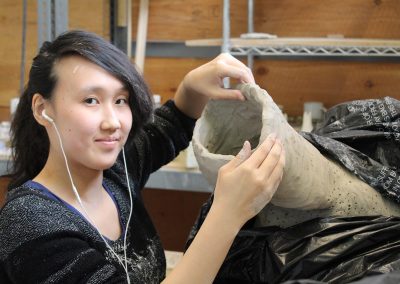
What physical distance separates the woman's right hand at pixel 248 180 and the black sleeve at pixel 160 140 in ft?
1.58

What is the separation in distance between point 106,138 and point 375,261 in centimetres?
49

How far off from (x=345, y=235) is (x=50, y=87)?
1.86 feet

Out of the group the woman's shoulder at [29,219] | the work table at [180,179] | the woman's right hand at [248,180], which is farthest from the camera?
the work table at [180,179]

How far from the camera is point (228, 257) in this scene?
0.94 meters

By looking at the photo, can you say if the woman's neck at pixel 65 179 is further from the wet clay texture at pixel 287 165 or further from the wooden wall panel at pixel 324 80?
the wooden wall panel at pixel 324 80

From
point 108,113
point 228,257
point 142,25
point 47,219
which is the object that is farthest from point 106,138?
point 142,25

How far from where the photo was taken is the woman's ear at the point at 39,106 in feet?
3.04

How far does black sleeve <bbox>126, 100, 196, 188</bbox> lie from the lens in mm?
1200

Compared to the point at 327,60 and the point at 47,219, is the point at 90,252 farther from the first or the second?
the point at 327,60

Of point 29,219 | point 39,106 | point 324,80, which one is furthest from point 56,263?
point 324,80

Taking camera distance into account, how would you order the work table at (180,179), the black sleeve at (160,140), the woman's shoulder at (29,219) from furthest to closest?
the work table at (180,179) < the black sleeve at (160,140) < the woman's shoulder at (29,219)

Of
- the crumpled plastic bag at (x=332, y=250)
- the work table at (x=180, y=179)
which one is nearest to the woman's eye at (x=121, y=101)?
the crumpled plastic bag at (x=332, y=250)

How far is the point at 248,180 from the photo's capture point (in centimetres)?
71

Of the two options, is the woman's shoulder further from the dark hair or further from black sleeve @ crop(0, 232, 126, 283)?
the dark hair
